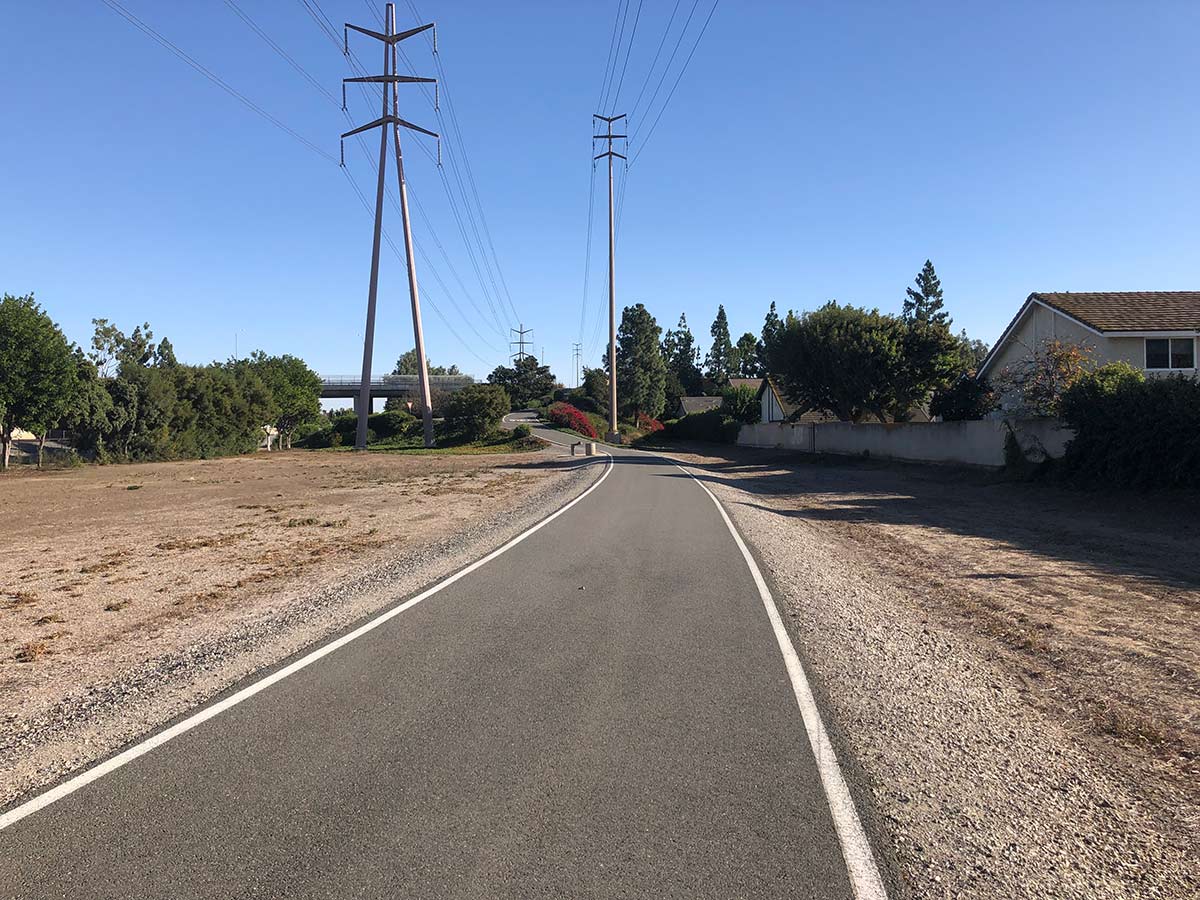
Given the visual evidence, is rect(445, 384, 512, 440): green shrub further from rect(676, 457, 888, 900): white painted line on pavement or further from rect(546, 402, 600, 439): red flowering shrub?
rect(676, 457, 888, 900): white painted line on pavement

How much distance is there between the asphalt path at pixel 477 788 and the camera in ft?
12.1

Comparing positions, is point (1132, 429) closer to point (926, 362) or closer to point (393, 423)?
point (926, 362)

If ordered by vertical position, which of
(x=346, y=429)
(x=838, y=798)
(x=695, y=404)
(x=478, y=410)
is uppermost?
(x=695, y=404)

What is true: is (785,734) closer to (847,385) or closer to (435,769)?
(435,769)

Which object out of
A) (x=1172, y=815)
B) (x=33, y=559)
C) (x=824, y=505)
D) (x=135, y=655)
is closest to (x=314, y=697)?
(x=135, y=655)

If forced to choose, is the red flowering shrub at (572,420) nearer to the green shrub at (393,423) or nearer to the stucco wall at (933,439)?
the green shrub at (393,423)

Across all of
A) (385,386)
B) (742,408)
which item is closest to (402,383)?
(385,386)

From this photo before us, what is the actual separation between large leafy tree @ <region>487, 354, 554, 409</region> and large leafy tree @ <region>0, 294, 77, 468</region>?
85283mm

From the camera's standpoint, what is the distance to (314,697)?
20.0ft

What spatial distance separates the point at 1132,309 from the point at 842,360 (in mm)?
14528

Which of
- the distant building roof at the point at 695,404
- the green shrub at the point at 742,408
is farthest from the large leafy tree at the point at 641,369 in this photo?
the green shrub at the point at 742,408

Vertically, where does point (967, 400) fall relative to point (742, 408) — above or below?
below

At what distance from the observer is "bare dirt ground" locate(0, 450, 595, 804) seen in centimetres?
611

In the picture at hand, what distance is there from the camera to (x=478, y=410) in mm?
73562
